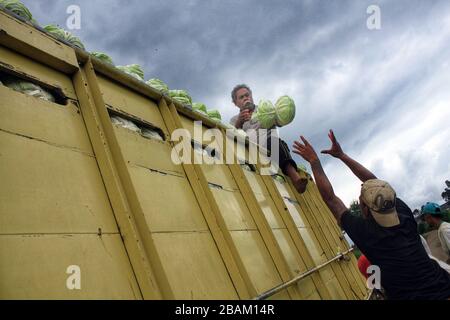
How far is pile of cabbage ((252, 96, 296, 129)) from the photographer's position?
215 inches

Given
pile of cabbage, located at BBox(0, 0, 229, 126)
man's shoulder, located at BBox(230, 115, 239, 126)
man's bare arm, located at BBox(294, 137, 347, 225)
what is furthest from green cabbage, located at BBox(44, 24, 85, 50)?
man's shoulder, located at BBox(230, 115, 239, 126)

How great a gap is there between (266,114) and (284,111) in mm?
302

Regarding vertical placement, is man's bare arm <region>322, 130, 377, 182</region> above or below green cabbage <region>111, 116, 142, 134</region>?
below

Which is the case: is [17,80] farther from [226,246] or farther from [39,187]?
[226,246]

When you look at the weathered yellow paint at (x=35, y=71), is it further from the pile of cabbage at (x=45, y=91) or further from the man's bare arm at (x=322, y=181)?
the man's bare arm at (x=322, y=181)

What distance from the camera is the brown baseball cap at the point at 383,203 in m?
3.06

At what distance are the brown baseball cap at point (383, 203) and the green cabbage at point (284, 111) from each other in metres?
2.55

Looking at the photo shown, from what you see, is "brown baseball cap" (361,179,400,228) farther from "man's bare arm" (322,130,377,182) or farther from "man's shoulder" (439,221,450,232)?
"man's shoulder" (439,221,450,232)

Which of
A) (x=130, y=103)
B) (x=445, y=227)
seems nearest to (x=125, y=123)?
(x=130, y=103)

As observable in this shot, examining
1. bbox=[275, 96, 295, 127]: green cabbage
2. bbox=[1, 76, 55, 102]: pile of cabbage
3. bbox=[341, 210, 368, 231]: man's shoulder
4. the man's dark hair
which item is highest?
the man's dark hair

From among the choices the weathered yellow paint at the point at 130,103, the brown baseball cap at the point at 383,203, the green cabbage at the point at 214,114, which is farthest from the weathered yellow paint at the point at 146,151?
the green cabbage at the point at 214,114

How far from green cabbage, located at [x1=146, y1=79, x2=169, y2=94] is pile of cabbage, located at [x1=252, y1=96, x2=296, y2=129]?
82.8 inches

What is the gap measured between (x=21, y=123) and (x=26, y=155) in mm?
224

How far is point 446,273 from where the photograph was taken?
3.21 m
